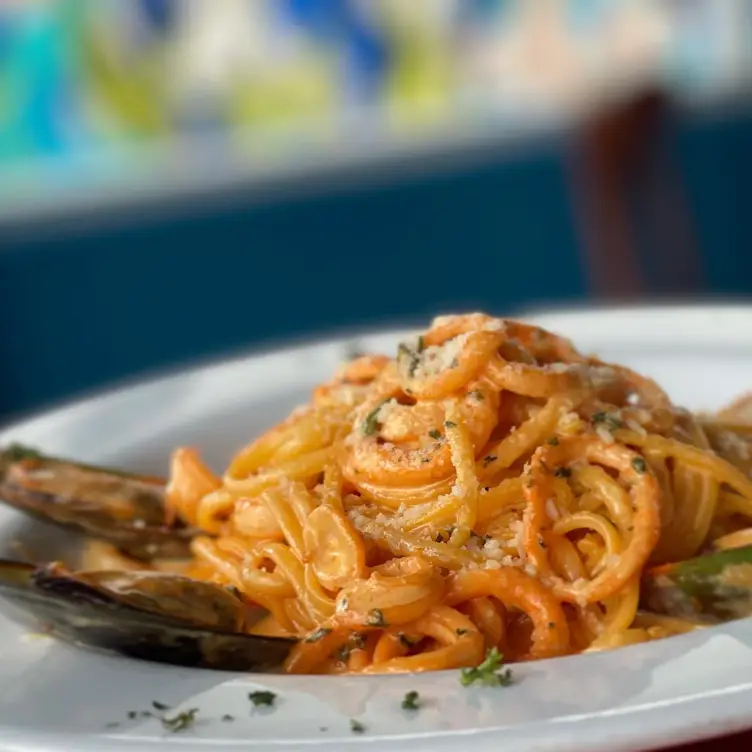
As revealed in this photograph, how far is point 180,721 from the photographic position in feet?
4.54

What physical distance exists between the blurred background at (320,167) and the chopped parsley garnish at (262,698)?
4.40m

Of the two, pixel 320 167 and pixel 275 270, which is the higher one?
pixel 320 167

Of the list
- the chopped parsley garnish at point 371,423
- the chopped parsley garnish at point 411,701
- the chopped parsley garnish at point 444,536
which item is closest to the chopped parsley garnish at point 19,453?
the chopped parsley garnish at point 371,423

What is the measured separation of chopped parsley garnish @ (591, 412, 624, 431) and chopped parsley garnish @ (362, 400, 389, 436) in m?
0.42

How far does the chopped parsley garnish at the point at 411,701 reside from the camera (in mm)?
1350

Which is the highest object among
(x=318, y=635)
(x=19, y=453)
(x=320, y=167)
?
(x=320, y=167)

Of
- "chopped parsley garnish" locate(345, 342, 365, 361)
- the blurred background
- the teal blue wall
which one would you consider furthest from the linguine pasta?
the teal blue wall

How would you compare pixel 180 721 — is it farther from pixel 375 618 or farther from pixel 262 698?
pixel 375 618

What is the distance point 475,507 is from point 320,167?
15.8 ft

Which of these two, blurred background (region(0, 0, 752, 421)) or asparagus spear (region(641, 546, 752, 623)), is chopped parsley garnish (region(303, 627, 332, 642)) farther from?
blurred background (region(0, 0, 752, 421))

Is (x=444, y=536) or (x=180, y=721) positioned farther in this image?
(x=444, y=536)

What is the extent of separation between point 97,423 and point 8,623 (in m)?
1.30

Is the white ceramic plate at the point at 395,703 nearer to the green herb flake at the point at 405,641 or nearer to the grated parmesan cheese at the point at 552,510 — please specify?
the green herb flake at the point at 405,641

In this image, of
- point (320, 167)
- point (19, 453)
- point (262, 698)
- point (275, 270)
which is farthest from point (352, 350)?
point (320, 167)
